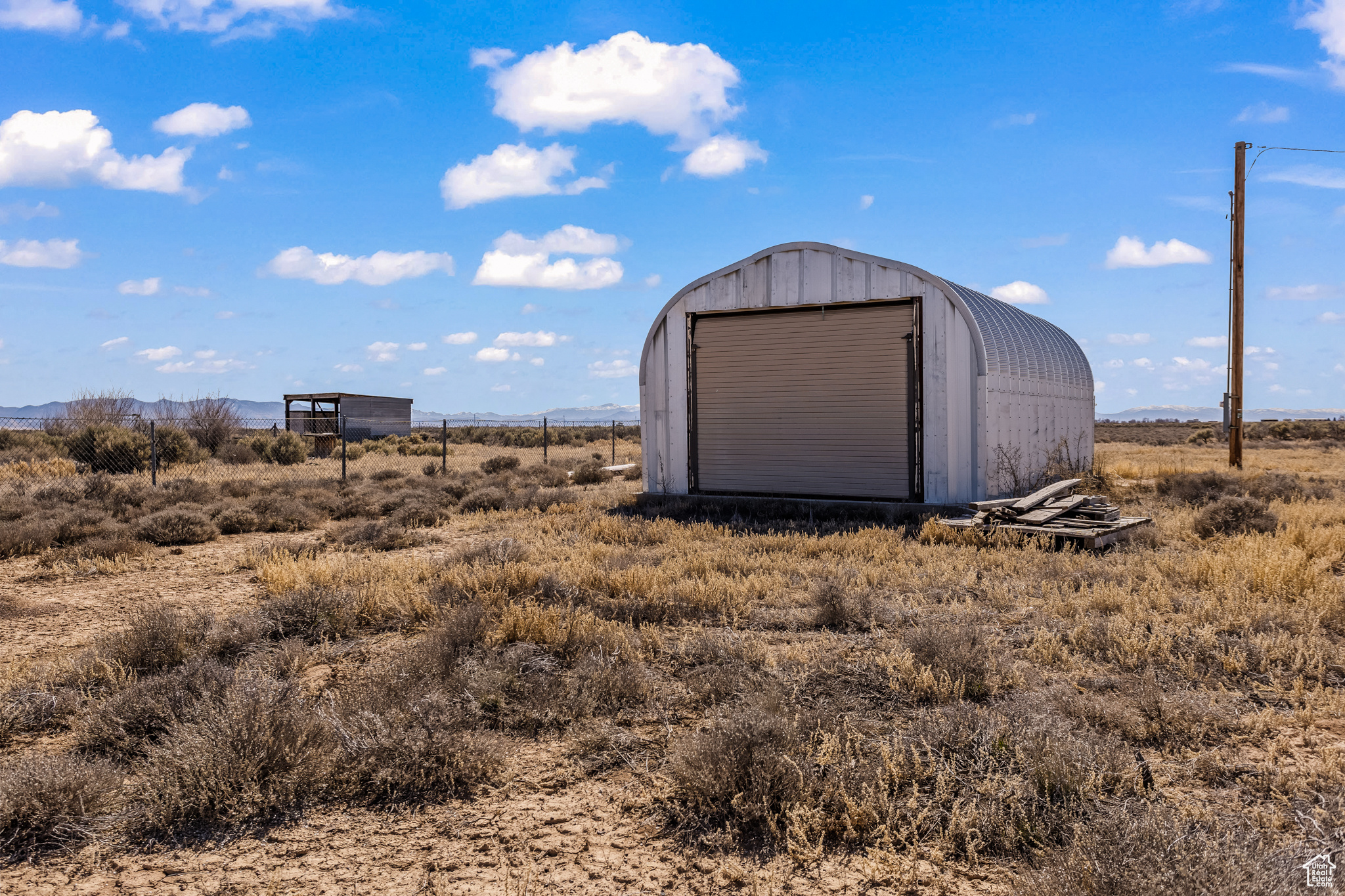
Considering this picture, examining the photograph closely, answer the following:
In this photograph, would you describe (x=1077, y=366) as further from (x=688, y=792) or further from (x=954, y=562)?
(x=688, y=792)

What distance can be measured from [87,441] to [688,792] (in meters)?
26.6

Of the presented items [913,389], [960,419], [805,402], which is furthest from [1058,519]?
[805,402]

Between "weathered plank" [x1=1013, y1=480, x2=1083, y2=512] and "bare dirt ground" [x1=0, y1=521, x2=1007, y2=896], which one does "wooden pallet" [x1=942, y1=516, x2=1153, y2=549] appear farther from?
"bare dirt ground" [x1=0, y1=521, x2=1007, y2=896]

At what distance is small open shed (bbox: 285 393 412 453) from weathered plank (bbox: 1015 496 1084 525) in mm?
29220

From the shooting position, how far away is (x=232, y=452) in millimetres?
27172

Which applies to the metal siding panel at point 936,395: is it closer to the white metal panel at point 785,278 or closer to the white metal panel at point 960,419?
the white metal panel at point 960,419

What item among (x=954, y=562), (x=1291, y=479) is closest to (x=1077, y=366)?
(x=1291, y=479)

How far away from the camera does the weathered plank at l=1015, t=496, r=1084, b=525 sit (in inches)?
445

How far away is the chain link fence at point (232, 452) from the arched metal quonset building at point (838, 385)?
333 inches

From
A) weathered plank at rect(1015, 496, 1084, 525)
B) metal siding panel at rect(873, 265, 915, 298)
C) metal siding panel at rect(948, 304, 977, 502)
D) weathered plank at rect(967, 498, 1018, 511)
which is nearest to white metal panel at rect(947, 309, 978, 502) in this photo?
metal siding panel at rect(948, 304, 977, 502)

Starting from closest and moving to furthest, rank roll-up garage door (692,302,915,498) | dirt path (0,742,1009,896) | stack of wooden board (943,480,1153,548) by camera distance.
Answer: dirt path (0,742,1009,896)
stack of wooden board (943,480,1153,548)
roll-up garage door (692,302,915,498)

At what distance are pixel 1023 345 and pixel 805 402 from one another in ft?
15.4

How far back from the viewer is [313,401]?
37281mm

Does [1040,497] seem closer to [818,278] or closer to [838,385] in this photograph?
[838,385]
